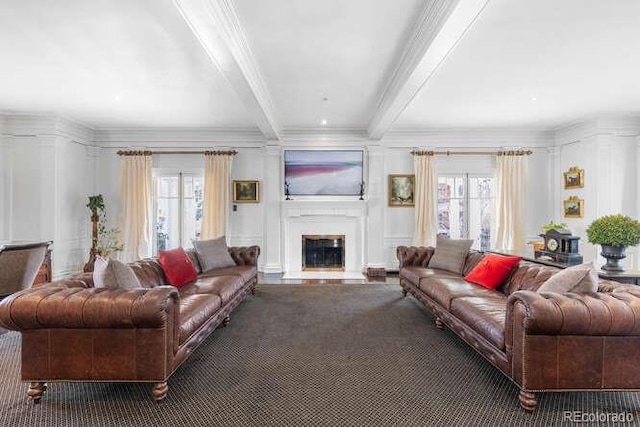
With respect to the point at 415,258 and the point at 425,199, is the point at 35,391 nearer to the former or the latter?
the point at 415,258

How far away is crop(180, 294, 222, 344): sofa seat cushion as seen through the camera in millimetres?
2429

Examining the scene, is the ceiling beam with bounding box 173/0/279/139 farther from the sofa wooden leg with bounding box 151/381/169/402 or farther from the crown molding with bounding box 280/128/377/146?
the sofa wooden leg with bounding box 151/381/169/402

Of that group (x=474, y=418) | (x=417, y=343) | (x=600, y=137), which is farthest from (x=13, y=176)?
(x=600, y=137)

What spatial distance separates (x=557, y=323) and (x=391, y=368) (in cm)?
119

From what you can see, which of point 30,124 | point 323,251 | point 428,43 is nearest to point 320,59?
point 428,43

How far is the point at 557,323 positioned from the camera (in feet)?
6.31

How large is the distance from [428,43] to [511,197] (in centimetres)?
469

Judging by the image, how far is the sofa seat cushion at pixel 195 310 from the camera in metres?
2.43

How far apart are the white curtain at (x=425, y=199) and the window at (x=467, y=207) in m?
0.32

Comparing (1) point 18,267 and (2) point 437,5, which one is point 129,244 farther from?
(2) point 437,5

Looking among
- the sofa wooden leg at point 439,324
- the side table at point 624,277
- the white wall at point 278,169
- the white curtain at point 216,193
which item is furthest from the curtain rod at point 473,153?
the sofa wooden leg at point 439,324

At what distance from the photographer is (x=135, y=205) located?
21.2ft

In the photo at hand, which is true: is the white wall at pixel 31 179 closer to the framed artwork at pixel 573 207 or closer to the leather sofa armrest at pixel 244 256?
the leather sofa armrest at pixel 244 256

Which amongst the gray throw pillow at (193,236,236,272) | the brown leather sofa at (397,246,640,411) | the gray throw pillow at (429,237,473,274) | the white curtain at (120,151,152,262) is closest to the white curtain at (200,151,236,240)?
the white curtain at (120,151,152,262)
